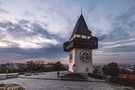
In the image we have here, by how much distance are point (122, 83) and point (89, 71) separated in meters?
19.8

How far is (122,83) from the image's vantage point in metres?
32.3

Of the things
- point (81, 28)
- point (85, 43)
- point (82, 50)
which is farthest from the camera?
point (81, 28)

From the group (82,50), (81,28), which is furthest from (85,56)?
(81,28)

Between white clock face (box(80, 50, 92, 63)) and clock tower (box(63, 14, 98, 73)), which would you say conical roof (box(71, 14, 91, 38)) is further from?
white clock face (box(80, 50, 92, 63))

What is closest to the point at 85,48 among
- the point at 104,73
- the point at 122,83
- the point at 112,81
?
the point at 104,73

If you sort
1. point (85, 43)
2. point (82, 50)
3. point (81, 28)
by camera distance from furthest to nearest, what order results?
point (81, 28)
point (82, 50)
point (85, 43)

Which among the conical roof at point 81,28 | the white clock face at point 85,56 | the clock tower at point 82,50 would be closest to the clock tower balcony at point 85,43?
the clock tower at point 82,50

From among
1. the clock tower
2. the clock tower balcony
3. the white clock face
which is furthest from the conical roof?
the white clock face

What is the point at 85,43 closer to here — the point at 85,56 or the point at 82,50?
the point at 82,50

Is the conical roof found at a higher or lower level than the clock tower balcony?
higher

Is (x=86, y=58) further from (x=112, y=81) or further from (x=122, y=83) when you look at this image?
(x=122, y=83)

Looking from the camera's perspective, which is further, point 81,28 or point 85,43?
point 81,28

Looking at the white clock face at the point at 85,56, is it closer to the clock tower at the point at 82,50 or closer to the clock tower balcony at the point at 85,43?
the clock tower at the point at 82,50

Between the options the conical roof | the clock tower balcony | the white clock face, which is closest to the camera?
the clock tower balcony
